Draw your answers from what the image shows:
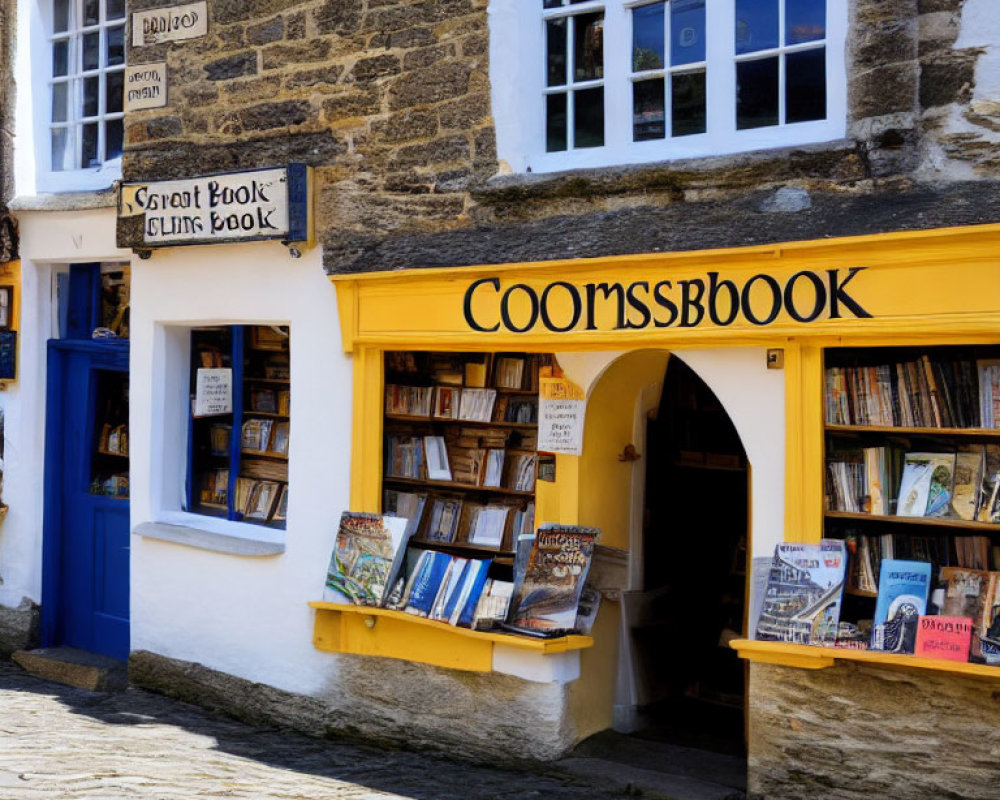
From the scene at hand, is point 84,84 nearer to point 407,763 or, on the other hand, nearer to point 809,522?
point 407,763

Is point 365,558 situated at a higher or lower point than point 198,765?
higher

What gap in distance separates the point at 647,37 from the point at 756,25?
0.59m

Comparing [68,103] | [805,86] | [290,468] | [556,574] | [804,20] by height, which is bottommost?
[556,574]

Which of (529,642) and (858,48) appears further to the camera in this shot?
(529,642)

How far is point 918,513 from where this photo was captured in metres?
5.30

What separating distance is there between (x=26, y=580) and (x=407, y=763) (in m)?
3.69

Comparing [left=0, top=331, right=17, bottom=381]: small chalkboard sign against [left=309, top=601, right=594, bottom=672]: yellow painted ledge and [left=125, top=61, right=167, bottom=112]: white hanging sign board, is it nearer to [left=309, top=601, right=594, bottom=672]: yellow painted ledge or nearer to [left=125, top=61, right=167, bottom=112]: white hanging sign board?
[left=125, top=61, right=167, bottom=112]: white hanging sign board

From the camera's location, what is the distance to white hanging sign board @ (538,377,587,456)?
247 inches

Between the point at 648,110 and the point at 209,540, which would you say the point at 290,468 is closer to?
the point at 209,540

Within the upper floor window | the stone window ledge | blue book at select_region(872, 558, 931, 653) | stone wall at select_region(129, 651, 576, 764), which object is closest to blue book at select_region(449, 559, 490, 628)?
stone wall at select_region(129, 651, 576, 764)

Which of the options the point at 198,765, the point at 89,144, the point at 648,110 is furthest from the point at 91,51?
the point at 198,765

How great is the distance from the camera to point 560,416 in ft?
20.8

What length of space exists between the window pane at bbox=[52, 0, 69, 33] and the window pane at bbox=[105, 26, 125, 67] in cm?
46

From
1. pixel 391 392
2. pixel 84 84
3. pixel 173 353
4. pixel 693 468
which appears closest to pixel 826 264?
pixel 693 468
